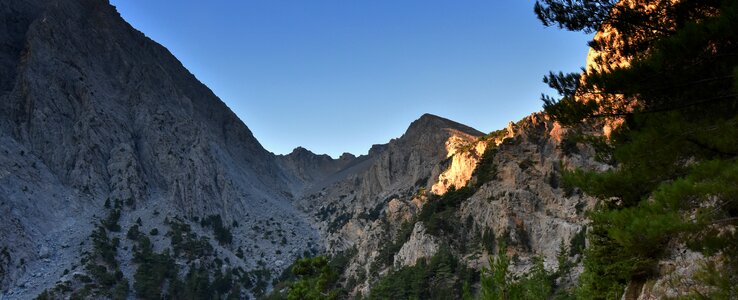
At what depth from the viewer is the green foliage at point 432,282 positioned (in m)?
60.9

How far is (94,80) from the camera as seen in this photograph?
141 meters

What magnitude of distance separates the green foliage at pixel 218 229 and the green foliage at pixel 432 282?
6864 centimetres

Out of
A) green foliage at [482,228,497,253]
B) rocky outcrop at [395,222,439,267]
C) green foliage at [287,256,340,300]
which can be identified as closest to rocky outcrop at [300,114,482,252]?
rocky outcrop at [395,222,439,267]

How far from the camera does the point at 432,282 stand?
63.8 m

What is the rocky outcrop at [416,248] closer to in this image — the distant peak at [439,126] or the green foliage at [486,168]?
the green foliage at [486,168]

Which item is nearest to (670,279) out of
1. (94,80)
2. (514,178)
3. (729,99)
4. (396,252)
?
(729,99)

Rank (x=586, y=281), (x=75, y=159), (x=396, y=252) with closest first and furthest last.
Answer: (x=586, y=281), (x=396, y=252), (x=75, y=159)

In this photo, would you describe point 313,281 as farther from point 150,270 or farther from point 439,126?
point 439,126

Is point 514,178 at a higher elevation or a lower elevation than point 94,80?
lower

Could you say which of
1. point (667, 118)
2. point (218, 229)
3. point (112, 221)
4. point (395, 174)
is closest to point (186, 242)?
point (112, 221)

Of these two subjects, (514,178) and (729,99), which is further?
(514,178)

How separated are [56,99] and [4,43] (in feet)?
87.0

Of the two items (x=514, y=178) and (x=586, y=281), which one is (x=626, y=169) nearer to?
(x=586, y=281)

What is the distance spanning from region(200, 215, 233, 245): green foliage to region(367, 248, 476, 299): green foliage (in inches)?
2702
